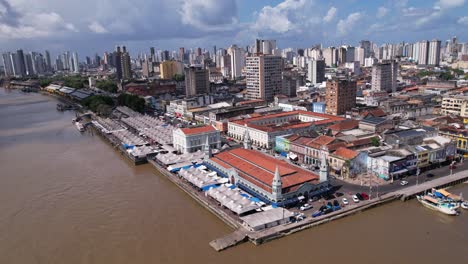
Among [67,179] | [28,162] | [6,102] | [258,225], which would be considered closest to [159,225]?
[258,225]

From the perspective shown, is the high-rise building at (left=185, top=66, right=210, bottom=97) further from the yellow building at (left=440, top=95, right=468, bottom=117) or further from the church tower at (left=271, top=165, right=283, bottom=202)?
the church tower at (left=271, top=165, right=283, bottom=202)

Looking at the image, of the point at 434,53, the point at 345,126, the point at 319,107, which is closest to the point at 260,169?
the point at 345,126

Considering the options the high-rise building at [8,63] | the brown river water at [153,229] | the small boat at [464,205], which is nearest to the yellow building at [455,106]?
the brown river water at [153,229]

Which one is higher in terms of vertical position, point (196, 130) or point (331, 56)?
point (331, 56)

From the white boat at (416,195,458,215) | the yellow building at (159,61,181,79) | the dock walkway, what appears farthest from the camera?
the yellow building at (159,61,181,79)

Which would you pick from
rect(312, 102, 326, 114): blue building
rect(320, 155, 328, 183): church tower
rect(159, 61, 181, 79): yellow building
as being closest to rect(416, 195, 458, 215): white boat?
rect(320, 155, 328, 183): church tower

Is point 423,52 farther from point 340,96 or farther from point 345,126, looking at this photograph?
point 345,126
